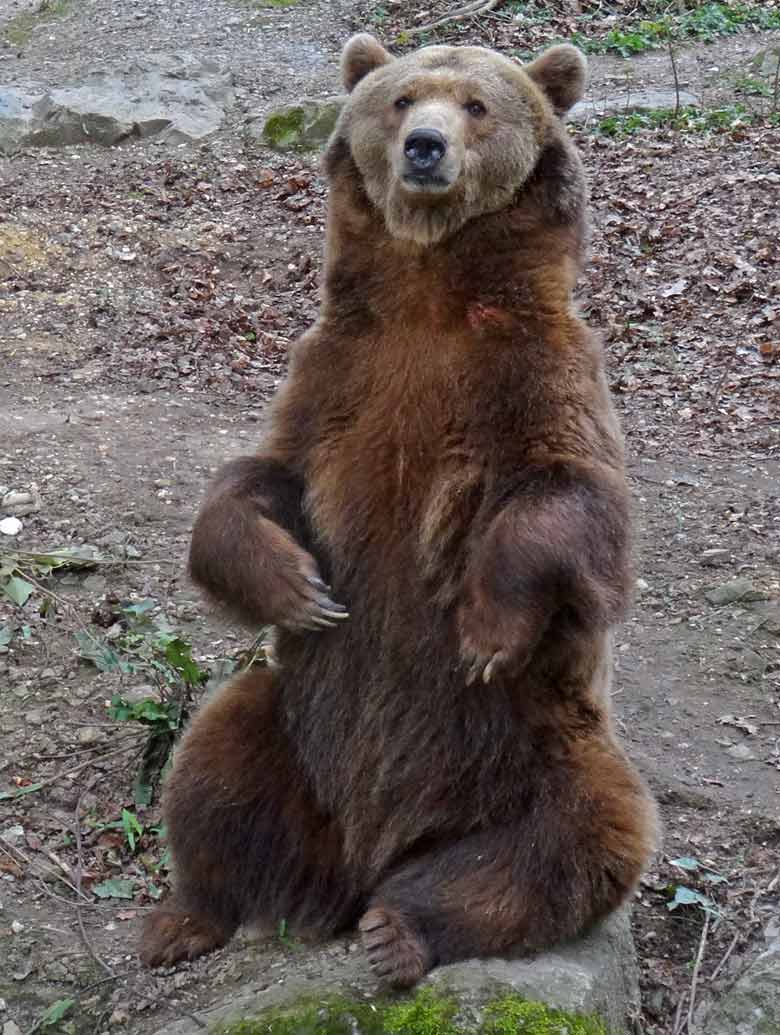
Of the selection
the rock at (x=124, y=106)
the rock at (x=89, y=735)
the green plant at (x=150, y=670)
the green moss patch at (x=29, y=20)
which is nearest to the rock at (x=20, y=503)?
the green plant at (x=150, y=670)

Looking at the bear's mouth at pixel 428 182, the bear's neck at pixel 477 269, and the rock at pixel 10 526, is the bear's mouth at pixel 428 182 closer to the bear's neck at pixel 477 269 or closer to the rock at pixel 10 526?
the bear's neck at pixel 477 269

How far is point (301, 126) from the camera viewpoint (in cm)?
1358

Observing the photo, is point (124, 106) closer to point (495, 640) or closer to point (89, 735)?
point (89, 735)

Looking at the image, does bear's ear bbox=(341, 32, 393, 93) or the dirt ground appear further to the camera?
the dirt ground

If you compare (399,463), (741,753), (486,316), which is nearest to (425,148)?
(486,316)

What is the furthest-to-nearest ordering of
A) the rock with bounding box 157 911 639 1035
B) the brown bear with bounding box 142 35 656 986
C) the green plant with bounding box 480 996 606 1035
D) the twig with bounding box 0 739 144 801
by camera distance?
the twig with bounding box 0 739 144 801 → the brown bear with bounding box 142 35 656 986 → the rock with bounding box 157 911 639 1035 → the green plant with bounding box 480 996 606 1035

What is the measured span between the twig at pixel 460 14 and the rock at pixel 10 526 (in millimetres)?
10172

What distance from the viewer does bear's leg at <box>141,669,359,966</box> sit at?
181 inches

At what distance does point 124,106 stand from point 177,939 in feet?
35.3

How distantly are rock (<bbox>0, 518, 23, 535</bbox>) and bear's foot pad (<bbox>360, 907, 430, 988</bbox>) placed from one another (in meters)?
3.98

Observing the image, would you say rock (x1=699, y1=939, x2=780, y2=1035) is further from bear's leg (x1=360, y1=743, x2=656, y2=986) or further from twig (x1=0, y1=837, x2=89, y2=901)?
twig (x1=0, y1=837, x2=89, y2=901)

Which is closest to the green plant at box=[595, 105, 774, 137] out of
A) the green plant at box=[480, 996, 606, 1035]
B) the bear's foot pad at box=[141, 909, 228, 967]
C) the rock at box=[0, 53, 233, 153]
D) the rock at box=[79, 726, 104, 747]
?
the rock at box=[0, 53, 233, 153]

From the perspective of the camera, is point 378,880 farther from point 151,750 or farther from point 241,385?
point 241,385

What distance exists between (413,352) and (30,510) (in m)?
3.80
